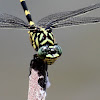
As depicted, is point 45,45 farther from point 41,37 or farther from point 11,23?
point 11,23

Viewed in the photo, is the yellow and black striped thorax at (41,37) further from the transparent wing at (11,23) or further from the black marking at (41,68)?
the black marking at (41,68)

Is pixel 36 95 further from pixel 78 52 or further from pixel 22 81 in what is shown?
pixel 78 52

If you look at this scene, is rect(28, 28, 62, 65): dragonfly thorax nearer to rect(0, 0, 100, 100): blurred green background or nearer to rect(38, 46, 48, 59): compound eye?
rect(38, 46, 48, 59): compound eye

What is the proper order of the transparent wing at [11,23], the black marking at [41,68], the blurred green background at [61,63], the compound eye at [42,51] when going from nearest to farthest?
the black marking at [41,68] < the compound eye at [42,51] < the transparent wing at [11,23] < the blurred green background at [61,63]

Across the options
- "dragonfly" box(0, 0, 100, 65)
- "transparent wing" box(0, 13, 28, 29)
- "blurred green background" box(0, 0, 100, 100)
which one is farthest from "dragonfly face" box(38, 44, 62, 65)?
"blurred green background" box(0, 0, 100, 100)

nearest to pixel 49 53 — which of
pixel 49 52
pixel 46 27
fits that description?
pixel 49 52

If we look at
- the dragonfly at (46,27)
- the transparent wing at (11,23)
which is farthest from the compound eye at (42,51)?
the transparent wing at (11,23)
